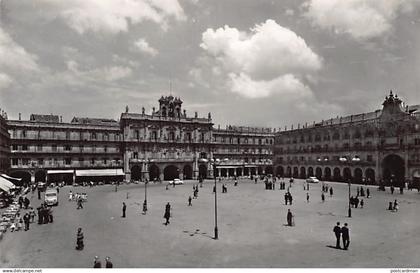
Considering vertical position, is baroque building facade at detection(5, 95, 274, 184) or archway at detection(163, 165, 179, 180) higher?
baroque building facade at detection(5, 95, 274, 184)

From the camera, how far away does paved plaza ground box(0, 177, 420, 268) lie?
1543 centimetres

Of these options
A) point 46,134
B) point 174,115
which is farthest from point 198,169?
point 46,134

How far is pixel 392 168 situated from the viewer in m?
55.7

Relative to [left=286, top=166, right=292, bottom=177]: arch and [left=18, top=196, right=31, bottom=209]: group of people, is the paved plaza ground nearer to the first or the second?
[left=18, top=196, right=31, bottom=209]: group of people

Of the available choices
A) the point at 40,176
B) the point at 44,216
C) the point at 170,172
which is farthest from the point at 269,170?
the point at 44,216

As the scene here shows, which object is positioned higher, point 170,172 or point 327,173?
point 170,172

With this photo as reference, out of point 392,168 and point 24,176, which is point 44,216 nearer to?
point 24,176

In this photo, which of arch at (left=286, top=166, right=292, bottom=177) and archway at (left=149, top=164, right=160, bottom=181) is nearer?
archway at (left=149, top=164, right=160, bottom=181)

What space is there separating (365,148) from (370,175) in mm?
4976

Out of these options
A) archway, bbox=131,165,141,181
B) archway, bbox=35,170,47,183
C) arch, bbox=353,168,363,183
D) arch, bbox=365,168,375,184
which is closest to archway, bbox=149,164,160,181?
archway, bbox=131,165,141,181

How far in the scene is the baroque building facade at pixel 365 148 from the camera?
51.2 m

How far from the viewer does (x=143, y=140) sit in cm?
6662

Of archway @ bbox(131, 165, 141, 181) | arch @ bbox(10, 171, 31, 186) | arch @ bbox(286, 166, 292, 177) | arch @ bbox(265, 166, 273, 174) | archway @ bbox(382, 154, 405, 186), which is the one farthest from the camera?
arch @ bbox(265, 166, 273, 174)

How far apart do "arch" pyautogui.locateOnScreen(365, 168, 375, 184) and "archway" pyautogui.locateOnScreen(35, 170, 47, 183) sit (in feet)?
192
